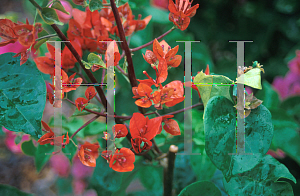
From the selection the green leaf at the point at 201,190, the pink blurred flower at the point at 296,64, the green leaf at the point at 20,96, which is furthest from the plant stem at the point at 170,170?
the pink blurred flower at the point at 296,64

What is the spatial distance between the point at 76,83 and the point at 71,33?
72 mm

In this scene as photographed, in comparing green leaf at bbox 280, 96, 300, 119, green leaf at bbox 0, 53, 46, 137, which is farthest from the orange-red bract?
green leaf at bbox 280, 96, 300, 119

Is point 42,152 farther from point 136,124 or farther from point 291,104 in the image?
point 291,104

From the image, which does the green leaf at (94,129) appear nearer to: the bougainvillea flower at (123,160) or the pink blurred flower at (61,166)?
the bougainvillea flower at (123,160)

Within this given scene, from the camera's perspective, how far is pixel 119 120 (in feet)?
0.81

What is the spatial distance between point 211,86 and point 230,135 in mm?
48

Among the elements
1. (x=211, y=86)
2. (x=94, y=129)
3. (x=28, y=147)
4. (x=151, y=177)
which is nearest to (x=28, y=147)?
(x=28, y=147)

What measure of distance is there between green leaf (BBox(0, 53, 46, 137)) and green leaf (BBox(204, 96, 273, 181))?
142 millimetres

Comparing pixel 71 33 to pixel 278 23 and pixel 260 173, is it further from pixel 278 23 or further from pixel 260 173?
pixel 278 23

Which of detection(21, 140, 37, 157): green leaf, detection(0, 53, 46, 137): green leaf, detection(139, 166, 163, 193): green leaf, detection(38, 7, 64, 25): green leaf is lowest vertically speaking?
detection(139, 166, 163, 193): green leaf

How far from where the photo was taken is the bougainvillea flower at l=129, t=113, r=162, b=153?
204 mm

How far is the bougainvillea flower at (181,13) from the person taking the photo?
8.5 inches

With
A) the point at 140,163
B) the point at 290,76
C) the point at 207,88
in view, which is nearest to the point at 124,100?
the point at 140,163

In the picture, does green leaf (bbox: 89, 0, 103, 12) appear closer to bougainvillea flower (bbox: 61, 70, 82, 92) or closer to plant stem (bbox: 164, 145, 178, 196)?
bougainvillea flower (bbox: 61, 70, 82, 92)
